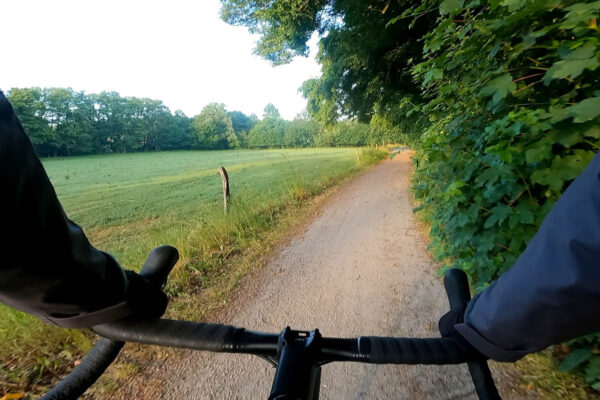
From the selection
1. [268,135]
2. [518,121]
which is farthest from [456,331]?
[268,135]

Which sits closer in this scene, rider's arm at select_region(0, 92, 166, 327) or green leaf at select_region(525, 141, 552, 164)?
rider's arm at select_region(0, 92, 166, 327)

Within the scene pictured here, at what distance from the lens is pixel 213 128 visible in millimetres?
65500

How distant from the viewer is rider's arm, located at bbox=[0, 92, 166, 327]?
0.43 m

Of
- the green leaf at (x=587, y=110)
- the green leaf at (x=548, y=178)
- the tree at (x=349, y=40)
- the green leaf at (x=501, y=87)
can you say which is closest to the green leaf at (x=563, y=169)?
the green leaf at (x=548, y=178)

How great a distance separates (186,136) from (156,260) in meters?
68.9

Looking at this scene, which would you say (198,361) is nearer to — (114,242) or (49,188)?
(49,188)

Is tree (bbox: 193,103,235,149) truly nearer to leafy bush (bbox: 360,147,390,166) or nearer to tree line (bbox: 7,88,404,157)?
tree line (bbox: 7,88,404,157)

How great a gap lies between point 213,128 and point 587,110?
71137 millimetres

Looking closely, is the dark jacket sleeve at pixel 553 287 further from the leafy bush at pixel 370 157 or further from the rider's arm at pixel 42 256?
the leafy bush at pixel 370 157

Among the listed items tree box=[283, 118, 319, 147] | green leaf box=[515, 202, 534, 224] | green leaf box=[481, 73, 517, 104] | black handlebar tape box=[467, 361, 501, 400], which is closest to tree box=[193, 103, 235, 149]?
tree box=[283, 118, 319, 147]

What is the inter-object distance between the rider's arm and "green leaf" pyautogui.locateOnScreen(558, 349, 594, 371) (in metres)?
2.56

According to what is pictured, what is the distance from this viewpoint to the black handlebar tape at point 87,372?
756 mm

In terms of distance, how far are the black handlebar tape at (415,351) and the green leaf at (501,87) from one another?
1.59m

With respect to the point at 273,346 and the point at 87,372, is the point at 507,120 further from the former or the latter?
the point at 87,372
